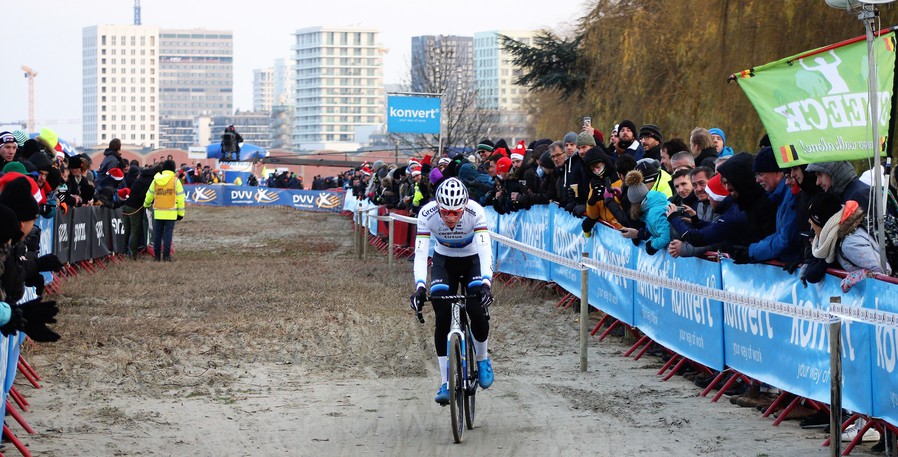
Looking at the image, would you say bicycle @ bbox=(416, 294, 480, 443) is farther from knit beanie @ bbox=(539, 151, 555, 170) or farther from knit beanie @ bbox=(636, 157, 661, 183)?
knit beanie @ bbox=(539, 151, 555, 170)

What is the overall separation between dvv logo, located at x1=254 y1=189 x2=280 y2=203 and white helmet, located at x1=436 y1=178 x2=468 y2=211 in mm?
51254

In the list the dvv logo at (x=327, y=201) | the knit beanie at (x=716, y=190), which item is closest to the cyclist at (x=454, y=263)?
the knit beanie at (x=716, y=190)

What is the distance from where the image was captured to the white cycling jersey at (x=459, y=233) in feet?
29.1

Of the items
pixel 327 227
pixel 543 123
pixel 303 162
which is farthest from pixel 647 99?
pixel 303 162

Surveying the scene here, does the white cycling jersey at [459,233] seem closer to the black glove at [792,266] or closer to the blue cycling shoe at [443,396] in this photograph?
the blue cycling shoe at [443,396]

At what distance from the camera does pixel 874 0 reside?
7.48m

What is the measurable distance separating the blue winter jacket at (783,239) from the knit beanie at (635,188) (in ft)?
9.19

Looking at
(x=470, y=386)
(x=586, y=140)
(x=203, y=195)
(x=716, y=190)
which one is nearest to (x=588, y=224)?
(x=586, y=140)

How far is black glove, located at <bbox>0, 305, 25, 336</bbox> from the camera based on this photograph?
6168 mm

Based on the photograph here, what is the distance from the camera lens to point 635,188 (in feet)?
38.1

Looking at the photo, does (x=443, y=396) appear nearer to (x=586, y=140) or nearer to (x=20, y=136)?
(x=586, y=140)

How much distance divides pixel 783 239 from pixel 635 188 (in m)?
Answer: 3.36

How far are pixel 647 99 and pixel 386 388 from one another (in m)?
16.9

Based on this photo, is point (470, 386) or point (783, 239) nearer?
point (783, 239)
